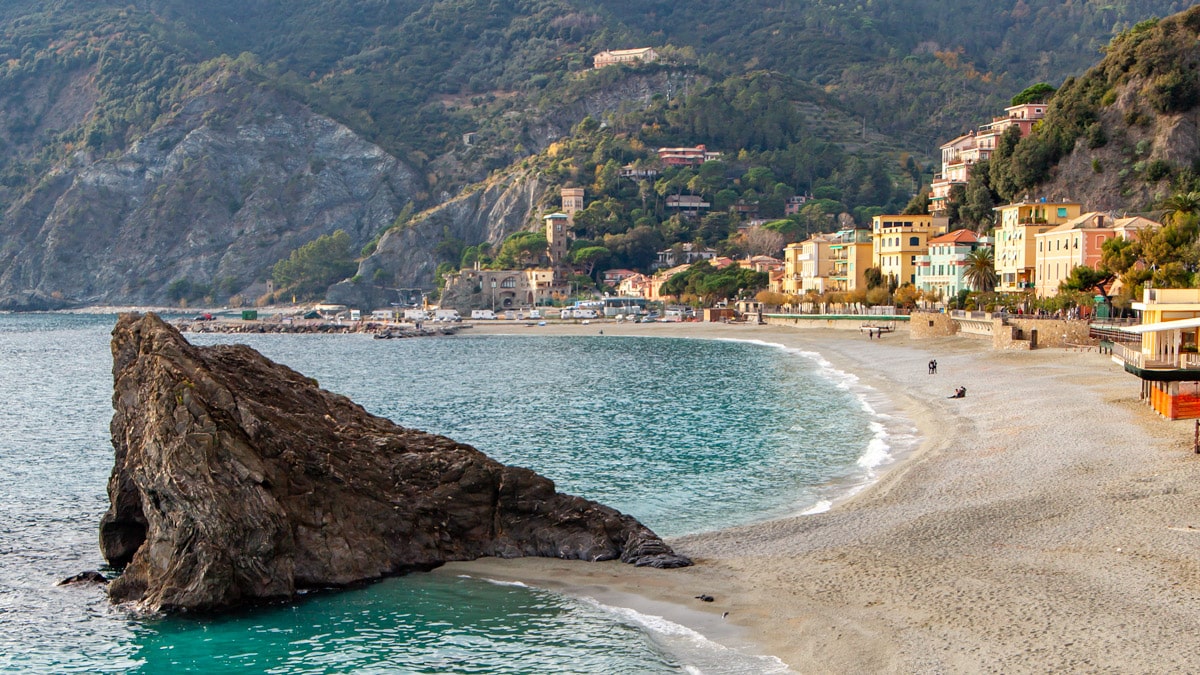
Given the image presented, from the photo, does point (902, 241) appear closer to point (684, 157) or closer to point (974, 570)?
point (974, 570)

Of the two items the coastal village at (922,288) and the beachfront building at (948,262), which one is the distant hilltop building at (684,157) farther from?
the beachfront building at (948,262)

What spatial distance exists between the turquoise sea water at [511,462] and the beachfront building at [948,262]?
18.6m

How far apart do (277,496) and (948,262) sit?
77598 mm

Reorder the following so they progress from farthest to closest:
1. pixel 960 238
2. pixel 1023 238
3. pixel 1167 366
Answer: pixel 960 238 → pixel 1023 238 → pixel 1167 366

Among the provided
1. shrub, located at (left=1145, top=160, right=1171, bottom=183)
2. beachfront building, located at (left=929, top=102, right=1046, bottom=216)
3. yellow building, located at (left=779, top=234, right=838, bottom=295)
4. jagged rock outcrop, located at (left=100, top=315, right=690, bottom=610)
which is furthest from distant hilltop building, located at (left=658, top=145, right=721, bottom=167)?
jagged rock outcrop, located at (left=100, top=315, right=690, bottom=610)

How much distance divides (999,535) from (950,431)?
15.1 meters

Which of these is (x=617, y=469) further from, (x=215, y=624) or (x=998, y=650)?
(x=998, y=650)

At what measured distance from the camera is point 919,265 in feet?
312

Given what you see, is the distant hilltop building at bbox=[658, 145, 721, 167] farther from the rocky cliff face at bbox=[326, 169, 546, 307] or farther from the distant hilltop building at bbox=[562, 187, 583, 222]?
the distant hilltop building at bbox=[562, 187, 583, 222]

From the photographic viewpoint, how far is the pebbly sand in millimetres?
15703

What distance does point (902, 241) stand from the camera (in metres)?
98.1

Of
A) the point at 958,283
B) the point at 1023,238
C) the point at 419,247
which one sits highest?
the point at 419,247

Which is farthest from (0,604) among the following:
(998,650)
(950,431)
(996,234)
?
(996,234)

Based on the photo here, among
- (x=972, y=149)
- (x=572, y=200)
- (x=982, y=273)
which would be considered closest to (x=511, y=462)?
(x=982, y=273)
